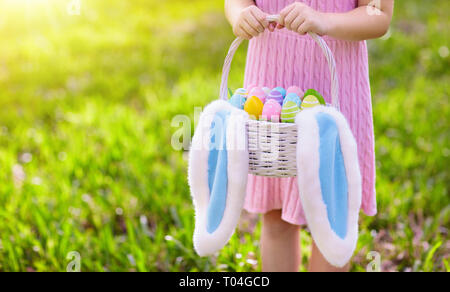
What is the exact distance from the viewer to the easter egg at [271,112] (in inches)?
51.8

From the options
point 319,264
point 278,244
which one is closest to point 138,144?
point 278,244

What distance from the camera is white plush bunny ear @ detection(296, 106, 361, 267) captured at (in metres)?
1.25

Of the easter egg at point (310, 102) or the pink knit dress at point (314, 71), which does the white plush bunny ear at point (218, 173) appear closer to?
the easter egg at point (310, 102)

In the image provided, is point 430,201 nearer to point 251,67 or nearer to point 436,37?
point 251,67

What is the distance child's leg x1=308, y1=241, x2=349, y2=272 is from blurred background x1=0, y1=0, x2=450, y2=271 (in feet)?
0.94

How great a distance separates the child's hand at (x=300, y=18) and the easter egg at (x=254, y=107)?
0.74ft

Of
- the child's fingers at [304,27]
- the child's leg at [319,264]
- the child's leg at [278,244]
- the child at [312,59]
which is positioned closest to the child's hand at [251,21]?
the child at [312,59]

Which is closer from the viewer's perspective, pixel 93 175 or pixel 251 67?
pixel 251 67

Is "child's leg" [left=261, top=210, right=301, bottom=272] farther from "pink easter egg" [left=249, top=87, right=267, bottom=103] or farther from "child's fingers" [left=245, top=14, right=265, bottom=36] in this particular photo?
"child's fingers" [left=245, top=14, right=265, bottom=36]

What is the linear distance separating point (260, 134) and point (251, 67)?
40 centimetres

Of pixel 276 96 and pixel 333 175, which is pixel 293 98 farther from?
pixel 333 175

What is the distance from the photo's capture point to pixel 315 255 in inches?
70.6

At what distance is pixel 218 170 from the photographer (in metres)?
1.35
